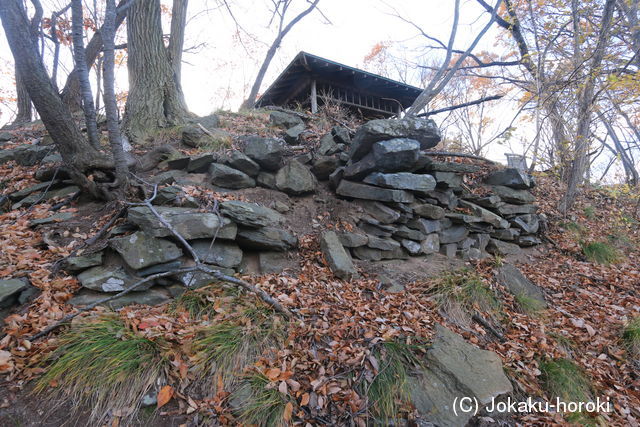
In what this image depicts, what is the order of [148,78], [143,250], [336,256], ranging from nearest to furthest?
[143,250]
[336,256]
[148,78]

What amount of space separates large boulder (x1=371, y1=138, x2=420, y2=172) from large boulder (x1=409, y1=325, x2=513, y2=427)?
2746 mm

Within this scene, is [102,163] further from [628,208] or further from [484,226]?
[628,208]

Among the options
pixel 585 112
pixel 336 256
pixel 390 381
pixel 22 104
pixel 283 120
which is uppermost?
pixel 585 112

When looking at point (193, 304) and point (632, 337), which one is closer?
point (193, 304)

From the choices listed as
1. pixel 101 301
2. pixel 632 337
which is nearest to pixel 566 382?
pixel 632 337

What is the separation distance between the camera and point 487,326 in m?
3.56

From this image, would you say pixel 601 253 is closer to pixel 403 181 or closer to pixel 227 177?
pixel 403 181

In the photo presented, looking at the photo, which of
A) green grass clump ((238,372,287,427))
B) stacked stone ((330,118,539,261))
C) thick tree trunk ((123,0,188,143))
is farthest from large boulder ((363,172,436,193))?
thick tree trunk ((123,0,188,143))

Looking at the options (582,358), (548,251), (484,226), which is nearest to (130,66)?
(484,226)

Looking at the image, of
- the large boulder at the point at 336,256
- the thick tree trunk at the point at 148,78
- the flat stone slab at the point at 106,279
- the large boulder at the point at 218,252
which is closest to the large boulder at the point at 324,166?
the large boulder at the point at 336,256

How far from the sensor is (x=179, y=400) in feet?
7.73

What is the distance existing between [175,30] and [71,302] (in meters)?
8.06

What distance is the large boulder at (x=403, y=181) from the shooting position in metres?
4.75

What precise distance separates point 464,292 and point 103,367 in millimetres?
3980
